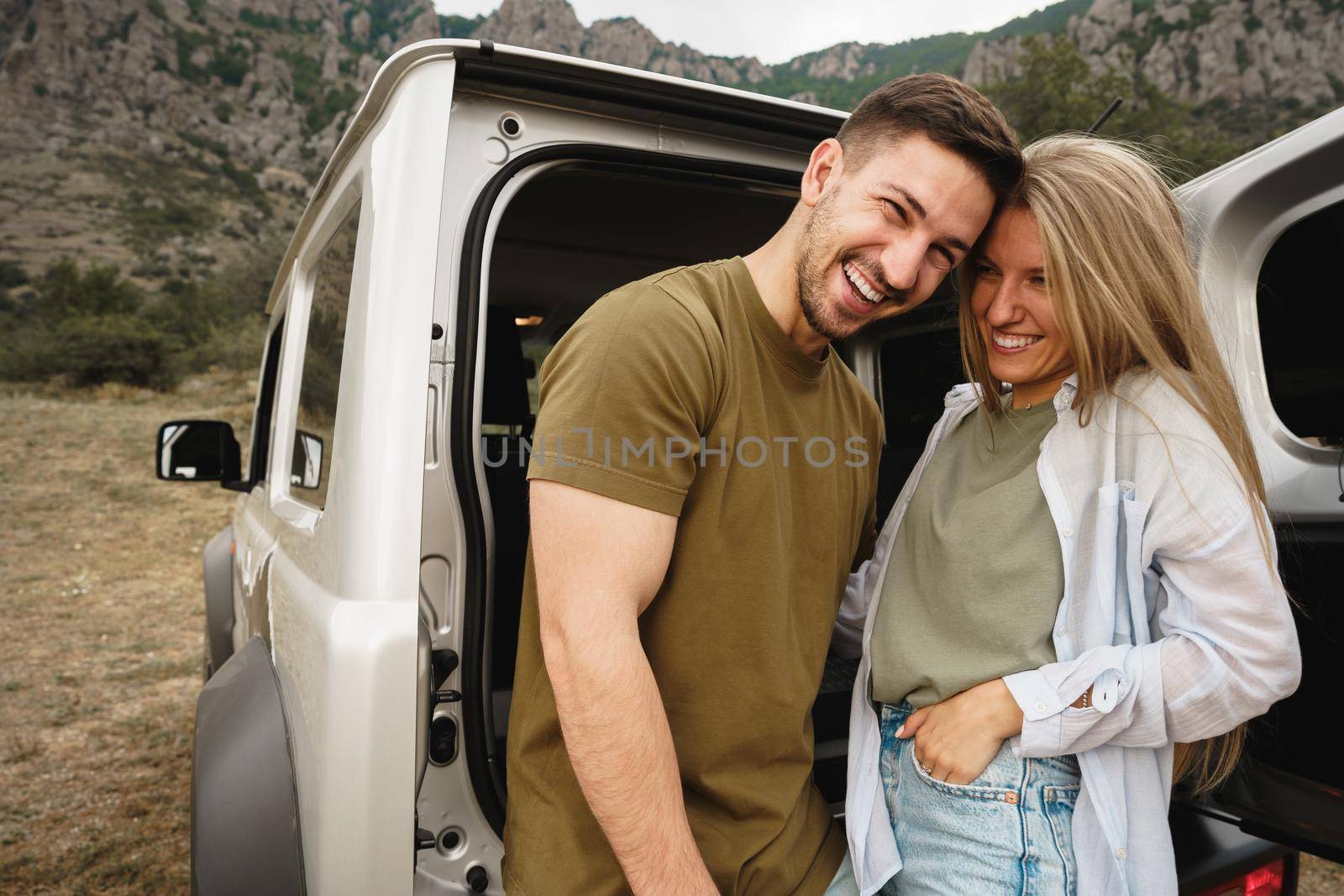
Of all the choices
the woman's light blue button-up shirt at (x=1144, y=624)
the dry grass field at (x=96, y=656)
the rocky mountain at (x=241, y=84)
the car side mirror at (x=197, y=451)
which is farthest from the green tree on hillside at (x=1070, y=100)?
the woman's light blue button-up shirt at (x=1144, y=624)

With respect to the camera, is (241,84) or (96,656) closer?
(96,656)

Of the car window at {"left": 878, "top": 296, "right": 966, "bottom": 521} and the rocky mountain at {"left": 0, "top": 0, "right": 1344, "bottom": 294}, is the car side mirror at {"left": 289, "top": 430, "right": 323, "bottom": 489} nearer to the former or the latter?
the car window at {"left": 878, "top": 296, "right": 966, "bottom": 521}

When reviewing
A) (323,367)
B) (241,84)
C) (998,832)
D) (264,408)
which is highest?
(241,84)

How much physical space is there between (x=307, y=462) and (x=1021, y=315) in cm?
154

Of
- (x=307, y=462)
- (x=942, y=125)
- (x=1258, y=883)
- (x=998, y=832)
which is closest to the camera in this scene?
(x=998, y=832)

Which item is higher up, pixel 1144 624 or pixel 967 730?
pixel 1144 624

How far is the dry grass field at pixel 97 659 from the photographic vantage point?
3096mm

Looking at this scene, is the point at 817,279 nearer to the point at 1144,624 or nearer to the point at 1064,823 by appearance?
the point at 1144,624

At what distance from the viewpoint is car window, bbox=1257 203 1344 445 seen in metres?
1.46

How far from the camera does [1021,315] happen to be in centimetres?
126

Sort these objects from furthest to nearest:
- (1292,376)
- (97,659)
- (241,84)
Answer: (241,84) < (97,659) < (1292,376)

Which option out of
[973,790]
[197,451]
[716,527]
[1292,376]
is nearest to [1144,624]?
[973,790]

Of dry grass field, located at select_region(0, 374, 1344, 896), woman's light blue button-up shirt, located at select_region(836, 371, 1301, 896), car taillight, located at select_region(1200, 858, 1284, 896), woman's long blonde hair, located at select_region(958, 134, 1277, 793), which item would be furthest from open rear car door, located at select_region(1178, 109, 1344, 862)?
dry grass field, located at select_region(0, 374, 1344, 896)

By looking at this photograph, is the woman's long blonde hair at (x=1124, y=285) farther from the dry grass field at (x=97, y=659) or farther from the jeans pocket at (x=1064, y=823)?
the dry grass field at (x=97, y=659)
